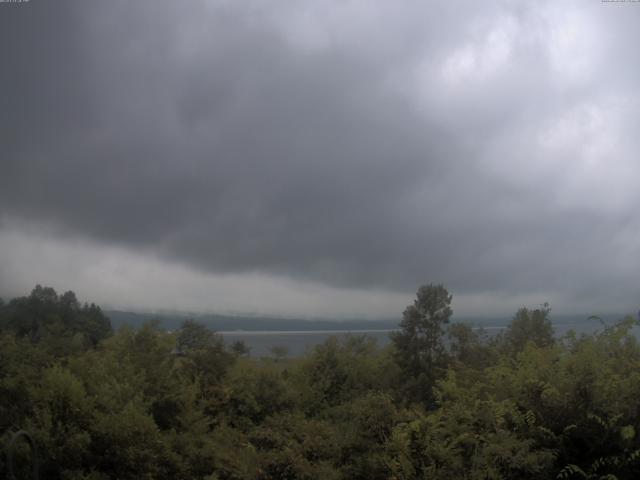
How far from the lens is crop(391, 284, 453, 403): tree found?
48.9 ft

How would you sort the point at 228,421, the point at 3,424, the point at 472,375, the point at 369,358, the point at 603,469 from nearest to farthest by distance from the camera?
the point at 603,469 → the point at 3,424 → the point at 472,375 → the point at 228,421 → the point at 369,358

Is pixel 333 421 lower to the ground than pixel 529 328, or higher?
lower

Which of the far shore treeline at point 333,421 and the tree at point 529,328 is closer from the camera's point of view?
the far shore treeline at point 333,421

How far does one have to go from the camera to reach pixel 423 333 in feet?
49.4

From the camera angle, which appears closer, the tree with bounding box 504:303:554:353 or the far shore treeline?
the far shore treeline

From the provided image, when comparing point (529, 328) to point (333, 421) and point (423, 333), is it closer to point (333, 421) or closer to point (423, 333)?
point (423, 333)

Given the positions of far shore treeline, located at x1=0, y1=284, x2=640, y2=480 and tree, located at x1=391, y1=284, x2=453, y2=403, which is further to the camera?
tree, located at x1=391, y1=284, x2=453, y2=403

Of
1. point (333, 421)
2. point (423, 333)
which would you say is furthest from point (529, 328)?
point (333, 421)

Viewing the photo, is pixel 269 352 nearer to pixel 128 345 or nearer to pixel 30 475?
pixel 128 345

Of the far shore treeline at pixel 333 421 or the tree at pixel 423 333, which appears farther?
the tree at pixel 423 333

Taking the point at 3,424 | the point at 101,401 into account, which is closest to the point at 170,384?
the point at 101,401

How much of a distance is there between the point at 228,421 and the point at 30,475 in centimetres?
540

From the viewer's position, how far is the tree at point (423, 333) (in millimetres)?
14891

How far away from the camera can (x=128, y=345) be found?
12.8m
